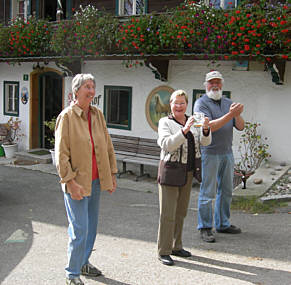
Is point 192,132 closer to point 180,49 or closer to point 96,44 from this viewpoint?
point 180,49

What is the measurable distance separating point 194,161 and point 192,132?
31 cm

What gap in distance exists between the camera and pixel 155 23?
8.88 meters

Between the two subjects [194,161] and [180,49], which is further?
[180,49]

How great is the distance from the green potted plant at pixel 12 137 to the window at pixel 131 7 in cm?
490

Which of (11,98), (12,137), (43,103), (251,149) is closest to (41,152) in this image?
(12,137)

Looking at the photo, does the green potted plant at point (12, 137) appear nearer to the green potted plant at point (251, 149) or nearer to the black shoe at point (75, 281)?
the green potted plant at point (251, 149)

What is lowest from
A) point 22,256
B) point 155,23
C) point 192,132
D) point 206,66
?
point 22,256

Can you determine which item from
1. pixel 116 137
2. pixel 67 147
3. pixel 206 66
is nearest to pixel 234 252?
pixel 67 147

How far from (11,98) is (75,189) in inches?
440

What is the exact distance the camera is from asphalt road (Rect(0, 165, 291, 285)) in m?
4.12

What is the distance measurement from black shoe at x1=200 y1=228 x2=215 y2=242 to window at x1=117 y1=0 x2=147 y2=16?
7.01 meters

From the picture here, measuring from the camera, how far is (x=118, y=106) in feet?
36.8

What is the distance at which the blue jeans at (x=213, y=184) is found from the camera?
505 centimetres

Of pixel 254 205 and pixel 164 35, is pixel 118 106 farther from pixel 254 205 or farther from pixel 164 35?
pixel 254 205
